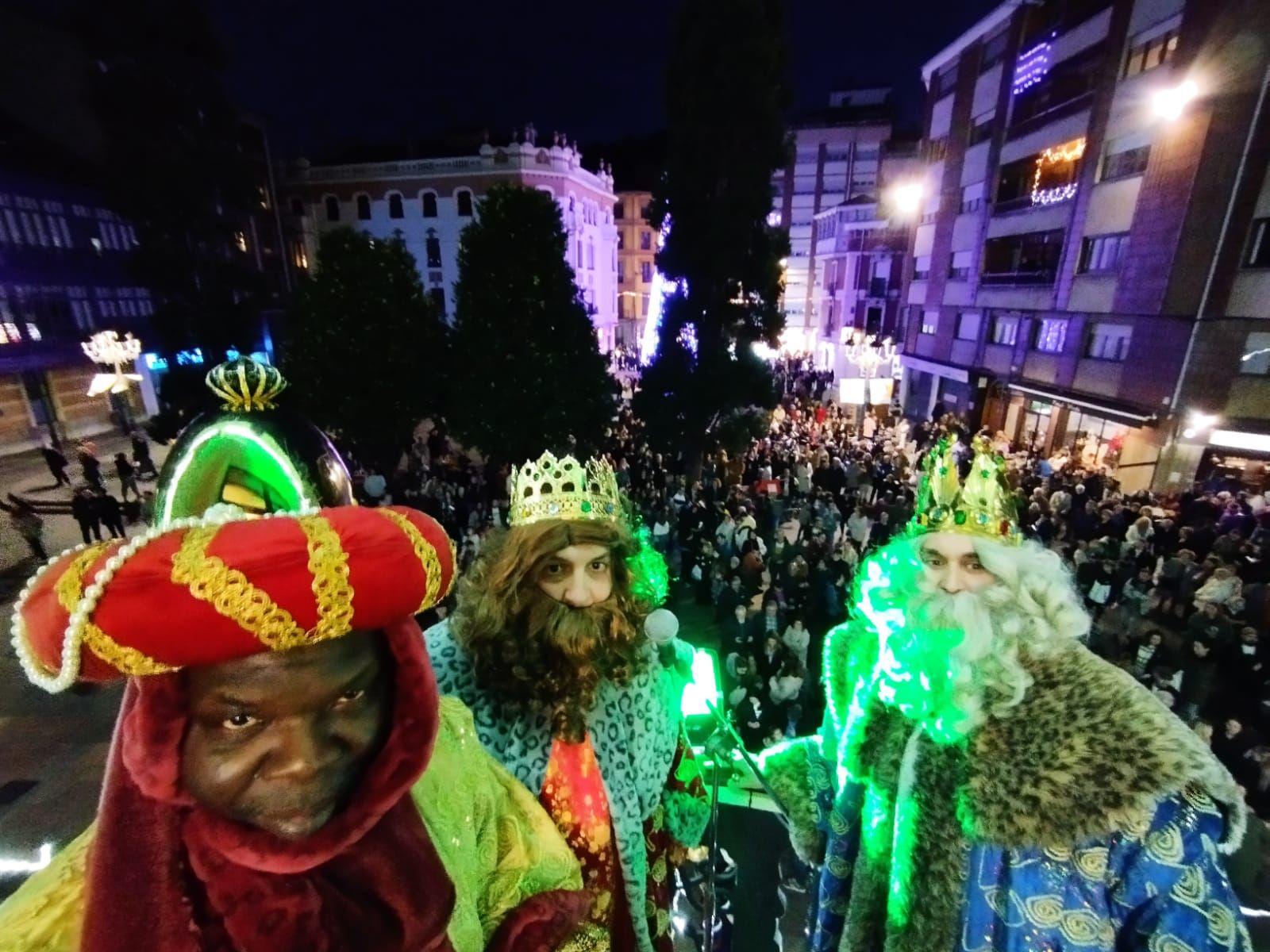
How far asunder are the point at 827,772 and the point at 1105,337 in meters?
18.9

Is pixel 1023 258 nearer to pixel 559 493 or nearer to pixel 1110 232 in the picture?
pixel 1110 232

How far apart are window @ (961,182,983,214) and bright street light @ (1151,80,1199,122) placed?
771 centimetres

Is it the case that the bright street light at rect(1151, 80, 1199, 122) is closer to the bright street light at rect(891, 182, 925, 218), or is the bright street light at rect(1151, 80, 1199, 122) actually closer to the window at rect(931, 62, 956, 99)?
the window at rect(931, 62, 956, 99)

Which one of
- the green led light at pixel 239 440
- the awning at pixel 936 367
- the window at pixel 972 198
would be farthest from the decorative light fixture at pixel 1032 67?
the green led light at pixel 239 440

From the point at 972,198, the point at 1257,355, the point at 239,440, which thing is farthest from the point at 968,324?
the point at 239,440

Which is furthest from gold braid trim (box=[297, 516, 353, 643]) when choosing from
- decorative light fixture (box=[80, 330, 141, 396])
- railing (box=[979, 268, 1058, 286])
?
railing (box=[979, 268, 1058, 286])

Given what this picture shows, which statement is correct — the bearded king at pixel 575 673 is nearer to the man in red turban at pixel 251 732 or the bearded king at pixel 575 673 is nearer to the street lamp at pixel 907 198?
the man in red turban at pixel 251 732

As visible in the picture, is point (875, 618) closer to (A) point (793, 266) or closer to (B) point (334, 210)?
(B) point (334, 210)

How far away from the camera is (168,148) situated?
18.0 m

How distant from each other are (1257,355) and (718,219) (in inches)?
467

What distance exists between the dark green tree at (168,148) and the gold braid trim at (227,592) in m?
20.6

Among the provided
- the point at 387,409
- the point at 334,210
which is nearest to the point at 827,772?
the point at 387,409

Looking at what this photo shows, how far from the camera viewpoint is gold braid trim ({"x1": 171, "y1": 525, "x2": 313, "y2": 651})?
108 cm

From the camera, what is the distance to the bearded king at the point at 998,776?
1.97 m
